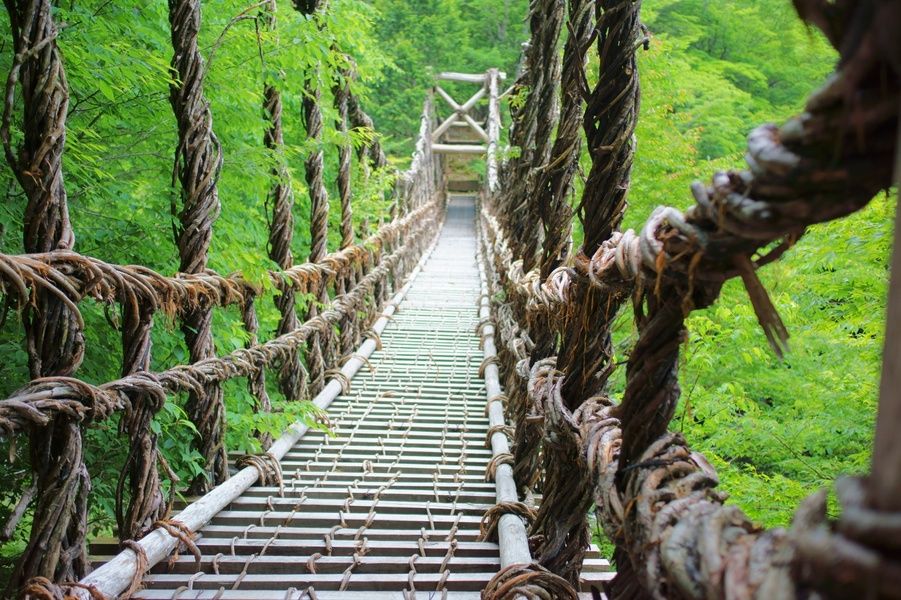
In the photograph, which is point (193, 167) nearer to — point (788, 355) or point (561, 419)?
point (561, 419)

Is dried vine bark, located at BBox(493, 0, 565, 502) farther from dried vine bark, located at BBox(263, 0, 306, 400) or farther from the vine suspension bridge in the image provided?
dried vine bark, located at BBox(263, 0, 306, 400)

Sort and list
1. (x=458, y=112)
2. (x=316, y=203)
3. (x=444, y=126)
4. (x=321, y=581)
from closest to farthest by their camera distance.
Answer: (x=321, y=581) → (x=316, y=203) → (x=444, y=126) → (x=458, y=112)

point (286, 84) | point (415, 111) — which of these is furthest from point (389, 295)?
point (415, 111)

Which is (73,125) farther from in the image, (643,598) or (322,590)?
(643,598)

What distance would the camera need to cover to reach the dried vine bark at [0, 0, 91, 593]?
1753 millimetres

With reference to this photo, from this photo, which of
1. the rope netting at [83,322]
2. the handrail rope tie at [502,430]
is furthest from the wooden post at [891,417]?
the handrail rope tie at [502,430]

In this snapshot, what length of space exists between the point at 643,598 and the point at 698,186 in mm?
598

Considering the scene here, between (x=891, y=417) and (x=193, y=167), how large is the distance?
2.72 m

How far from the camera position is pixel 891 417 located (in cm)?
46

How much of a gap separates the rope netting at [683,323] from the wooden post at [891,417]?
0.01 meters

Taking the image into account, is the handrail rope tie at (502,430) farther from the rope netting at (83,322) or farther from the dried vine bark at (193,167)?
the dried vine bark at (193,167)

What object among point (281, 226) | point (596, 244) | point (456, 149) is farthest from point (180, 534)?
point (456, 149)

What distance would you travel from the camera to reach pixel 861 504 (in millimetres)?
473

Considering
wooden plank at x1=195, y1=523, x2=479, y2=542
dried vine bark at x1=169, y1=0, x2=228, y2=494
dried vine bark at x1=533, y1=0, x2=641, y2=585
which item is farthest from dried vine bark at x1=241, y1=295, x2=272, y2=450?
dried vine bark at x1=533, y1=0, x2=641, y2=585
